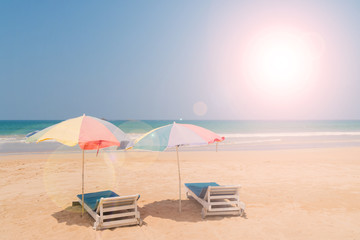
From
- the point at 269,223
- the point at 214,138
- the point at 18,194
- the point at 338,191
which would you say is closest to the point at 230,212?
the point at 269,223

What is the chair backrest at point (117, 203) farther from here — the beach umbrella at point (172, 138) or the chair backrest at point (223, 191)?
the chair backrest at point (223, 191)

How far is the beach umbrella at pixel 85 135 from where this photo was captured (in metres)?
5.42

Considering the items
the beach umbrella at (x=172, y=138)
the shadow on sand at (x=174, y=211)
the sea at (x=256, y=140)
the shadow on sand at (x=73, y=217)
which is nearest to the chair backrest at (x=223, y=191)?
the shadow on sand at (x=174, y=211)

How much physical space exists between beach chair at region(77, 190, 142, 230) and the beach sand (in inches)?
5.9

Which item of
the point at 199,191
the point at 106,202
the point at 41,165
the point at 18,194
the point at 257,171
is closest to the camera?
the point at 106,202

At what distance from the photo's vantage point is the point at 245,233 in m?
5.77

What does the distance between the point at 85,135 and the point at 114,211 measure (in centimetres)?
213

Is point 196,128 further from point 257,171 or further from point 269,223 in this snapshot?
point 257,171

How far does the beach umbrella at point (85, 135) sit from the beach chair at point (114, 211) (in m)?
1.22

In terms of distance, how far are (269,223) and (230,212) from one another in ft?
3.16

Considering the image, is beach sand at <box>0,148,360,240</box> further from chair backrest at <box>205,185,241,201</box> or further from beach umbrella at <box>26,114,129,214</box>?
beach umbrella at <box>26,114,129,214</box>

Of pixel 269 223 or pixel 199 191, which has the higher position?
pixel 199 191

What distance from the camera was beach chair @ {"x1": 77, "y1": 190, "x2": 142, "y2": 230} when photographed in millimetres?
5859

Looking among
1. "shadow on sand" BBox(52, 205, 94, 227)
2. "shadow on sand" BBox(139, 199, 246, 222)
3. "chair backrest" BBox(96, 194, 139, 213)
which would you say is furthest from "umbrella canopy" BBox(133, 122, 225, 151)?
"shadow on sand" BBox(52, 205, 94, 227)
